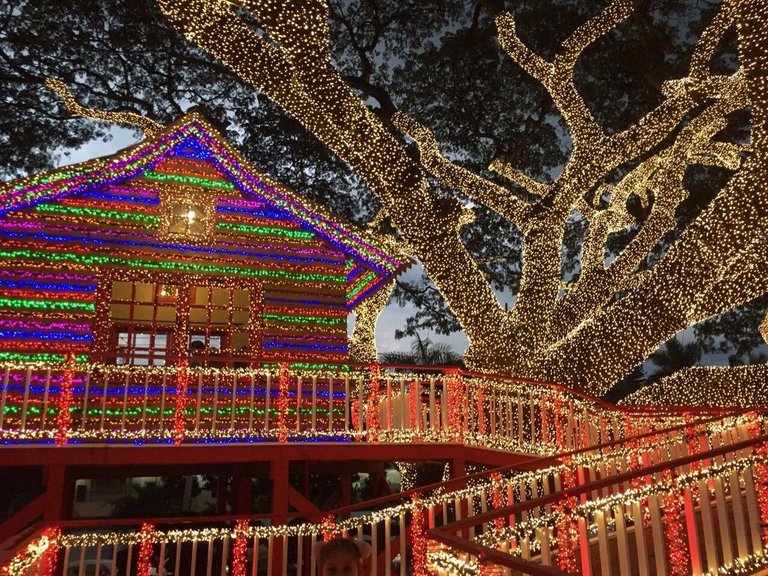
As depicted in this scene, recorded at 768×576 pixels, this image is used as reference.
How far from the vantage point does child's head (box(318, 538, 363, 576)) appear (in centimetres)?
487

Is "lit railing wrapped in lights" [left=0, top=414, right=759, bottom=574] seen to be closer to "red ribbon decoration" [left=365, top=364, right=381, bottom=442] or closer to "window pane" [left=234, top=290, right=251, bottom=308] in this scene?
"red ribbon decoration" [left=365, top=364, right=381, bottom=442]

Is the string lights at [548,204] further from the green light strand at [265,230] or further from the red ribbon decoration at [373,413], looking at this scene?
the red ribbon decoration at [373,413]

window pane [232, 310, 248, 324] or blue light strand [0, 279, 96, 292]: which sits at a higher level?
blue light strand [0, 279, 96, 292]

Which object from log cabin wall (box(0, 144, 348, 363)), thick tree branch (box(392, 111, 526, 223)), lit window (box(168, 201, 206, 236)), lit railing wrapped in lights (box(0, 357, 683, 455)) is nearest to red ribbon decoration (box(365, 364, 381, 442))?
lit railing wrapped in lights (box(0, 357, 683, 455))

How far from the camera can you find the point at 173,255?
1191 centimetres

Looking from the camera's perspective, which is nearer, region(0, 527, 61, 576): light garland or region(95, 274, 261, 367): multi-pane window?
region(0, 527, 61, 576): light garland

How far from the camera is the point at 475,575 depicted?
13.9 ft

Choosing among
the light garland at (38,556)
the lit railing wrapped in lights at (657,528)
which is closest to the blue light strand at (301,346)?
the light garland at (38,556)

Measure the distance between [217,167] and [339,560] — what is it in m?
8.84

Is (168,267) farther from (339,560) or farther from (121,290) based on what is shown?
(339,560)

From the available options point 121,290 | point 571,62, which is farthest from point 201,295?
point 571,62

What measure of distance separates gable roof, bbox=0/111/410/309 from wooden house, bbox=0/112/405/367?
0.07 ft

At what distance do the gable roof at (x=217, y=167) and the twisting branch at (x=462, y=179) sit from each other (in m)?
2.73

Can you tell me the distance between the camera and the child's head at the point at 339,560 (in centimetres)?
487
